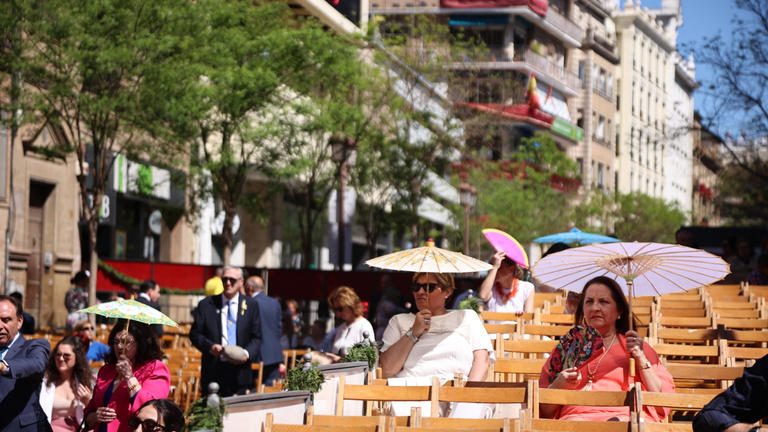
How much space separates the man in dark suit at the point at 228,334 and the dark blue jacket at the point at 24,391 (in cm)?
590

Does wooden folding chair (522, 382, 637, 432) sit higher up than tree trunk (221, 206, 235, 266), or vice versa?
tree trunk (221, 206, 235, 266)

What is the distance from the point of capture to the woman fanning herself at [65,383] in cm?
1203

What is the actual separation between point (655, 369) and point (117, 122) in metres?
20.0

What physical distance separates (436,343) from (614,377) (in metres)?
2.03

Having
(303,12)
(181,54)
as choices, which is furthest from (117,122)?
(303,12)

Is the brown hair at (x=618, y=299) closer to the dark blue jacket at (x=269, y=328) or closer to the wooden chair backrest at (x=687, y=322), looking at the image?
the wooden chair backrest at (x=687, y=322)

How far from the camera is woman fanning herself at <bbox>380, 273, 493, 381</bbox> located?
11500mm

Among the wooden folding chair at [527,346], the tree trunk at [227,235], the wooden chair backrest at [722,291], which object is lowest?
the wooden folding chair at [527,346]

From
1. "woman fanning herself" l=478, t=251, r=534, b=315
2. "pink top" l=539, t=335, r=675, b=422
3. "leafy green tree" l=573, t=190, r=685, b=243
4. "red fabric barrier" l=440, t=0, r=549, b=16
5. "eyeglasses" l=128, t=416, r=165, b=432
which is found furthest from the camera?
"red fabric barrier" l=440, t=0, r=549, b=16

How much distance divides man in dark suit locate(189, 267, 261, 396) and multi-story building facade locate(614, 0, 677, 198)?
94291 mm

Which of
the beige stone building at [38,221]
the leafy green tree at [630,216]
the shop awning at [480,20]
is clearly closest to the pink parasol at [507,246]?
the beige stone building at [38,221]

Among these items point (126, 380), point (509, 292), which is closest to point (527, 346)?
point (509, 292)

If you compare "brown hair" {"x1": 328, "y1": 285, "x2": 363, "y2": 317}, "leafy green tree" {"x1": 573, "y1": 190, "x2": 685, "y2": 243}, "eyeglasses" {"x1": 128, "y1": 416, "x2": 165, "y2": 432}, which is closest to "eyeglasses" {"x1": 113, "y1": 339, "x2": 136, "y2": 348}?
"eyeglasses" {"x1": 128, "y1": 416, "x2": 165, "y2": 432}

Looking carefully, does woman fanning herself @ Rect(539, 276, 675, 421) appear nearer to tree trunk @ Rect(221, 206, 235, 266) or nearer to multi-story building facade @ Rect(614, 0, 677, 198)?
tree trunk @ Rect(221, 206, 235, 266)
